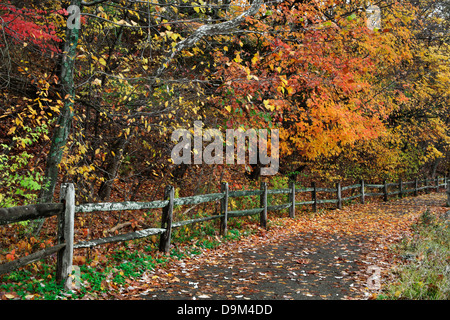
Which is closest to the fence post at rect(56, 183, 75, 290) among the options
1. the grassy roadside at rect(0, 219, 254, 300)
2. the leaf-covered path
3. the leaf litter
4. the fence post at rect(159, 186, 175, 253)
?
Result: the grassy roadside at rect(0, 219, 254, 300)

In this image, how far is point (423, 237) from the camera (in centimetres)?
978

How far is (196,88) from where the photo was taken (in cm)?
852

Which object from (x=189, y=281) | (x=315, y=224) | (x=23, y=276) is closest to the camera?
(x=23, y=276)

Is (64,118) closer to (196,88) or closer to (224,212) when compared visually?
(196,88)

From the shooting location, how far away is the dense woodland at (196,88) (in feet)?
24.0

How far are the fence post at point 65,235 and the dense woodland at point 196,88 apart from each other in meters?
0.88

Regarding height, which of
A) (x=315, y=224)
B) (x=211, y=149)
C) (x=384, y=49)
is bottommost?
(x=315, y=224)

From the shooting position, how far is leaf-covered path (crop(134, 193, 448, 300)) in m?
5.80

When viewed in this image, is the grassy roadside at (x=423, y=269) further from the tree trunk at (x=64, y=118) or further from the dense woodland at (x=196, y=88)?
the tree trunk at (x=64, y=118)
